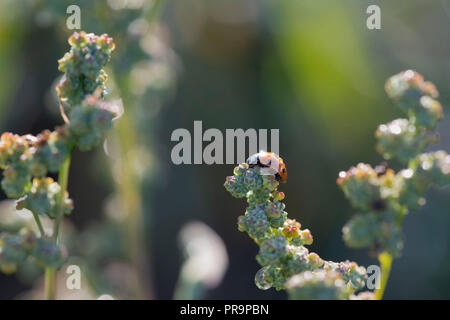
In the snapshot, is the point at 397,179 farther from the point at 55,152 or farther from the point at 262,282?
the point at 55,152

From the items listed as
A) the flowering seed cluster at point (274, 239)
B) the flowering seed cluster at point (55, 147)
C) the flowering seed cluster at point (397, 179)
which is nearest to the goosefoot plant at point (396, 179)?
the flowering seed cluster at point (397, 179)

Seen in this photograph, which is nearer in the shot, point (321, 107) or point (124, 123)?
point (124, 123)

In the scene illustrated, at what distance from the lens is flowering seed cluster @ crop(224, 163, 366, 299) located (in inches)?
54.3

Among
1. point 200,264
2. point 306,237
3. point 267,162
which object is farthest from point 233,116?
point 306,237

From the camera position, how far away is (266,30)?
475 cm

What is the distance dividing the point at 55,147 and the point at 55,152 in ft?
0.05

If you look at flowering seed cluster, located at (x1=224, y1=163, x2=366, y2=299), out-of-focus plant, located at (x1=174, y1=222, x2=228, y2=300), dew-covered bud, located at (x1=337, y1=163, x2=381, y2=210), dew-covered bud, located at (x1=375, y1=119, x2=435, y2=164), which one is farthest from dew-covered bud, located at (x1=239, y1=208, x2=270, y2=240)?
out-of-focus plant, located at (x1=174, y1=222, x2=228, y2=300)

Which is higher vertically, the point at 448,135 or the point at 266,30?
the point at 266,30

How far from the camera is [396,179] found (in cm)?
134

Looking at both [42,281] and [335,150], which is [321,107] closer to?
[335,150]

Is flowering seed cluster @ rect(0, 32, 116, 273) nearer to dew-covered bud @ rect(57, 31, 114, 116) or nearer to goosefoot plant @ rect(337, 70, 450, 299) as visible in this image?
dew-covered bud @ rect(57, 31, 114, 116)

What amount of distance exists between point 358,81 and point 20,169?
141 inches

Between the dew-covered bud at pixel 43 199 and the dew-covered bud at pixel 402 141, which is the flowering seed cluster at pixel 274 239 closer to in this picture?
the dew-covered bud at pixel 402 141
